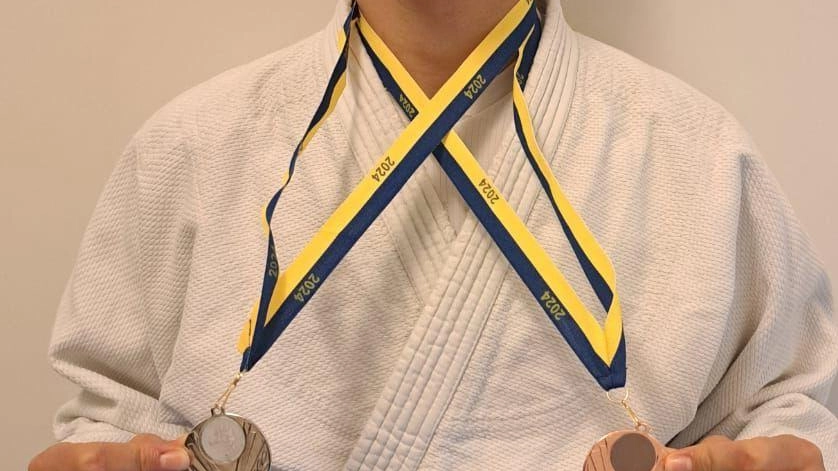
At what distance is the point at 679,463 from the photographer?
0.76 m

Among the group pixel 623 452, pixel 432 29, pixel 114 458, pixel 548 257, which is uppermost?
pixel 432 29

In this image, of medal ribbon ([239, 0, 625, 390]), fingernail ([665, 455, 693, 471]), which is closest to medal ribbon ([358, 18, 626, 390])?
medal ribbon ([239, 0, 625, 390])

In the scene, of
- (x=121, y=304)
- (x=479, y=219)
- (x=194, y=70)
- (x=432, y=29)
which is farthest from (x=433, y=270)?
(x=194, y=70)

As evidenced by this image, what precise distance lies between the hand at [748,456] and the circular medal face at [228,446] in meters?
0.34

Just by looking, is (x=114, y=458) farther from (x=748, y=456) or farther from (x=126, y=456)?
(x=748, y=456)

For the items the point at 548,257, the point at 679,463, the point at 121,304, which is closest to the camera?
the point at 679,463

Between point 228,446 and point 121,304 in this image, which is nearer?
point 228,446

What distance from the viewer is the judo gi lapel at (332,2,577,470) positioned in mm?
870

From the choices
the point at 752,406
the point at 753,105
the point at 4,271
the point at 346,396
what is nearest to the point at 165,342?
the point at 346,396

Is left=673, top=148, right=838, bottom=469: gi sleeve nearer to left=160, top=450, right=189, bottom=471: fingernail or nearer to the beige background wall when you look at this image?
the beige background wall

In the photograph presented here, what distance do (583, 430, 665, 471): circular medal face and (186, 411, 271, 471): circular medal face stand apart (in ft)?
0.92

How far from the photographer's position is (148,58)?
120cm

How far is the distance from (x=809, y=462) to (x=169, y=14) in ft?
2.92

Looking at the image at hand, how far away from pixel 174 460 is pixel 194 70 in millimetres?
596
